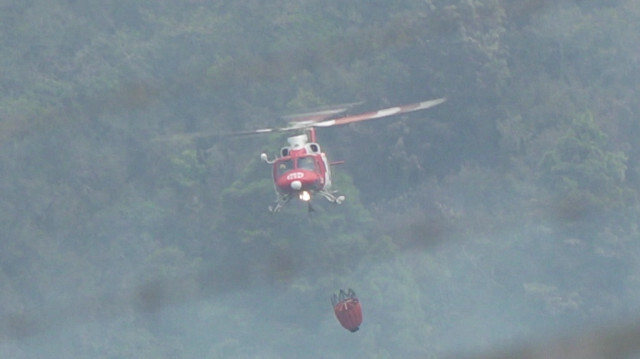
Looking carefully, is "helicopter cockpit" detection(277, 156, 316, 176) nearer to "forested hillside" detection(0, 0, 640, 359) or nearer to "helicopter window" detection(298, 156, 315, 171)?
"helicopter window" detection(298, 156, 315, 171)

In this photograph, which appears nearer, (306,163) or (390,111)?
(390,111)

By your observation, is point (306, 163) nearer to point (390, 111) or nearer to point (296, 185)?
point (296, 185)

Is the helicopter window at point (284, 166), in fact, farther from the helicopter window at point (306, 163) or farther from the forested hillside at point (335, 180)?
the forested hillside at point (335, 180)

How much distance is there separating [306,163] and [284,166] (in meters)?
0.30

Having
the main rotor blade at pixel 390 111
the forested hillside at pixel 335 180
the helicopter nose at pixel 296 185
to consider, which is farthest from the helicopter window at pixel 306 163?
the forested hillside at pixel 335 180

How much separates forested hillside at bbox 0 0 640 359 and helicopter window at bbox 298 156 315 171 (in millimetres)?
17913

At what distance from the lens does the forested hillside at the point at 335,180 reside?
39344 mm

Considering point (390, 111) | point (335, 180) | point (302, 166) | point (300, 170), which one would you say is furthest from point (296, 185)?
point (335, 180)

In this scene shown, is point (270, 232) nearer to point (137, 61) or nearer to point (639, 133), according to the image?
point (137, 61)

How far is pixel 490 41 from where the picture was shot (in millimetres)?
45938

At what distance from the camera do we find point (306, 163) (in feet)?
63.2

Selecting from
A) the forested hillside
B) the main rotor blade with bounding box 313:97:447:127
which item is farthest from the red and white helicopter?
the forested hillside

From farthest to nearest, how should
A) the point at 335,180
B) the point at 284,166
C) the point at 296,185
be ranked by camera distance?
the point at 335,180
the point at 284,166
the point at 296,185

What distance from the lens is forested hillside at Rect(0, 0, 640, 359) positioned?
39344mm
